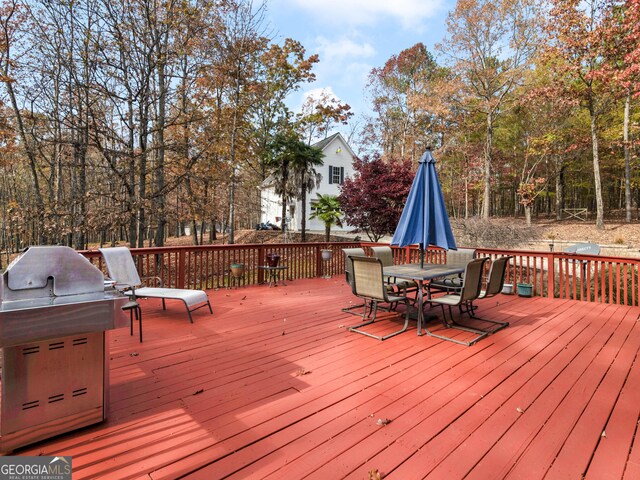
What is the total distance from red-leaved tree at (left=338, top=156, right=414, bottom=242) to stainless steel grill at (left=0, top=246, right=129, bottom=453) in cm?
994

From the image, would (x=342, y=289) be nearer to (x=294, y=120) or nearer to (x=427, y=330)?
(x=427, y=330)

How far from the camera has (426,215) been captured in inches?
166

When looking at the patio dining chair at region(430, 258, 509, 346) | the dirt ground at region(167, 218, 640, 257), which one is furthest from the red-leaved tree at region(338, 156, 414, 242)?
the patio dining chair at region(430, 258, 509, 346)

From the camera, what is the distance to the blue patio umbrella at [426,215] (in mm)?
4230

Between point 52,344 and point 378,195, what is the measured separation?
10376 millimetres

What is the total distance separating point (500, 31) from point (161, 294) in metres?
16.8

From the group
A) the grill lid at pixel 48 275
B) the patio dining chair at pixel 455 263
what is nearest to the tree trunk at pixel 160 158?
the grill lid at pixel 48 275

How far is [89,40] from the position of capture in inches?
297

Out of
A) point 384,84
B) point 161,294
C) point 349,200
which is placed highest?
point 384,84

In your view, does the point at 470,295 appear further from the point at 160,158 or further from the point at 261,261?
the point at 160,158

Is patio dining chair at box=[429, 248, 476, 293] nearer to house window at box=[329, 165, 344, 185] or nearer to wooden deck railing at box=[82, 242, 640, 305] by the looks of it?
wooden deck railing at box=[82, 242, 640, 305]

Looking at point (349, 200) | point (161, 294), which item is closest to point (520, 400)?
point (161, 294)

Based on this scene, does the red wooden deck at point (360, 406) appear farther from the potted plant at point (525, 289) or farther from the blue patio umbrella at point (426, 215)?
the potted plant at point (525, 289)

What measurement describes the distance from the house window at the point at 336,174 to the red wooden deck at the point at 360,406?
1741cm
